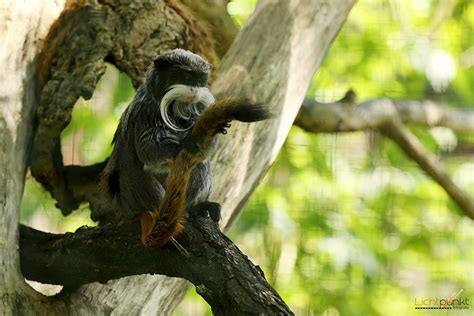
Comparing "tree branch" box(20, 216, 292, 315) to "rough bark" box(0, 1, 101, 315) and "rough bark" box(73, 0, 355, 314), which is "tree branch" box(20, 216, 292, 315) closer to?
"rough bark" box(0, 1, 101, 315)

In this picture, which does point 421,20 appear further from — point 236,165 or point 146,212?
point 146,212

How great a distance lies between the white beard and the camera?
2.19 m

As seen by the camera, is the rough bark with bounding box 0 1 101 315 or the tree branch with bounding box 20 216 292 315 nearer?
the tree branch with bounding box 20 216 292 315

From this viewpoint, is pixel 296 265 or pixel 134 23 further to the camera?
pixel 296 265

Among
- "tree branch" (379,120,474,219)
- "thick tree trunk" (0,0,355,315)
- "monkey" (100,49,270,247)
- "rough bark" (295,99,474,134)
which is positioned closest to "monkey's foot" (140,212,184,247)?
"monkey" (100,49,270,247)

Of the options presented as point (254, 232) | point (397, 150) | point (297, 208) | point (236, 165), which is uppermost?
point (397, 150)

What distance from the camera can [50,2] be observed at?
2.84 meters

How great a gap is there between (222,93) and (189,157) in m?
1.00

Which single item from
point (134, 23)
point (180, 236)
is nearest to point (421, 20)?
point (134, 23)

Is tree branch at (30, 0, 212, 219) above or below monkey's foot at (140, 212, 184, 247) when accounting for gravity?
above

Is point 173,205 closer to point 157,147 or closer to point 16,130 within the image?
point 157,147

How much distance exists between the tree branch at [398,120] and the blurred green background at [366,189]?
182 millimetres

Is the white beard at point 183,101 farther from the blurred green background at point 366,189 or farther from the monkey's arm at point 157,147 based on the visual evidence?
the blurred green background at point 366,189

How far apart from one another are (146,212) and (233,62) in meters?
0.86
